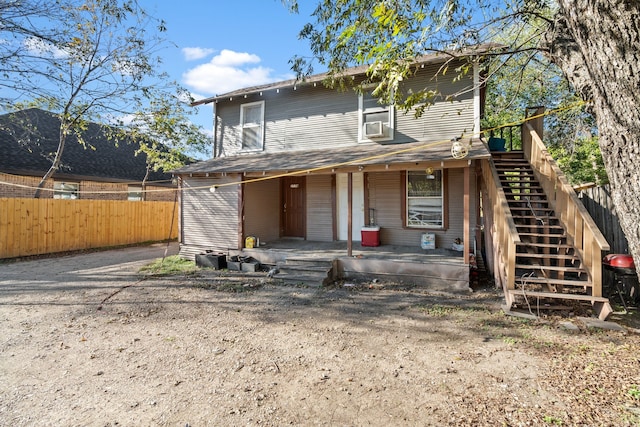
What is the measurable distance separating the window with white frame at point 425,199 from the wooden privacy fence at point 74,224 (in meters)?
6.58

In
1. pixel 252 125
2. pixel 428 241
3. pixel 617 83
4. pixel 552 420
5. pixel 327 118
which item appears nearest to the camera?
pixel 617 83

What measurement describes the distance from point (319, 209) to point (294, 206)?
39.0 inches

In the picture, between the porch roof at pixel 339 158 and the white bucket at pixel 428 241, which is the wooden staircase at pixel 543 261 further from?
the white bucket at pixel 428 241

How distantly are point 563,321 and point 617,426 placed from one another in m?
2.48

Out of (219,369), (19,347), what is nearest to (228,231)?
(19,347)

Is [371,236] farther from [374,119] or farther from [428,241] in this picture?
[374,119]

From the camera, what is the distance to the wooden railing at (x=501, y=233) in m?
4.81

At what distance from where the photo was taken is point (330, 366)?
131 inches

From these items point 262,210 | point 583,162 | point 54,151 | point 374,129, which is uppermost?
point 54,151

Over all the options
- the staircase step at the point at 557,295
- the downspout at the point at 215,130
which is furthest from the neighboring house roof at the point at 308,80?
the staircase step at the point at 557,295

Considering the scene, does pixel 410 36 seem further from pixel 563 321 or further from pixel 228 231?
pixel 228 231

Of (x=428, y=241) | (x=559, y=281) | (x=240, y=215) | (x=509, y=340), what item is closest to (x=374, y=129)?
(x=428, y=241)

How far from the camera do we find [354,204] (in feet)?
30.2

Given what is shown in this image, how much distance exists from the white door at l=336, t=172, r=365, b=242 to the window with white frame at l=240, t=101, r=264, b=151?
2941 mm
